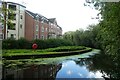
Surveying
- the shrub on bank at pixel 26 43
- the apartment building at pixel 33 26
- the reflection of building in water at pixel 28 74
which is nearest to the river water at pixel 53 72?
the reflection of building in water at pixel 28 74

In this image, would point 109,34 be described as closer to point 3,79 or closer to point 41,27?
point 3,79

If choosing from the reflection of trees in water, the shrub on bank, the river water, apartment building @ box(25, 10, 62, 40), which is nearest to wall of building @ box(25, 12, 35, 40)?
apartment building @ box(25, 10, 62, 40)

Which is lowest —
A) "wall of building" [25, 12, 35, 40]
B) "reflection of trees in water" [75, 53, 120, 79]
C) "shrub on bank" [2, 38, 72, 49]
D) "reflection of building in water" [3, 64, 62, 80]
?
"reflection of trees in water" [75, 53, 120, 79]

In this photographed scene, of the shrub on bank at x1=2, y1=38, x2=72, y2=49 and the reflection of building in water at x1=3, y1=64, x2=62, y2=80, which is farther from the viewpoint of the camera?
the shrub on bank at x1=2, y1=38, x2=72, y2=49

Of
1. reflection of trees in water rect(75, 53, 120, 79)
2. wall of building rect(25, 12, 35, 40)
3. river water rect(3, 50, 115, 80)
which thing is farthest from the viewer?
wall of building rect(25, 12, 35, 40)

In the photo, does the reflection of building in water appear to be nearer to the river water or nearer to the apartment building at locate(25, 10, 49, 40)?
the river water

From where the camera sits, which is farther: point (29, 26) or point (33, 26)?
point (33, 26)

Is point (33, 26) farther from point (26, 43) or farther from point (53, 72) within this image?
point (53, 72)

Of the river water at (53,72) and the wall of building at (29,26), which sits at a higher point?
the wall of building at (29,26)

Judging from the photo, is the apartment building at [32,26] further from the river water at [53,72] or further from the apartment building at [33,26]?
the river water at [53,72]

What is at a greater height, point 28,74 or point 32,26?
point 32,26

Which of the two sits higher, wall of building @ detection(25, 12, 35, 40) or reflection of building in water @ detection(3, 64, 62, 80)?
wall of building @ detection(25, 12, 35, 40)

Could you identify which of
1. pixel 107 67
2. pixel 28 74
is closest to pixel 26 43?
pixel 107 67

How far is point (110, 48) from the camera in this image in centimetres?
641
